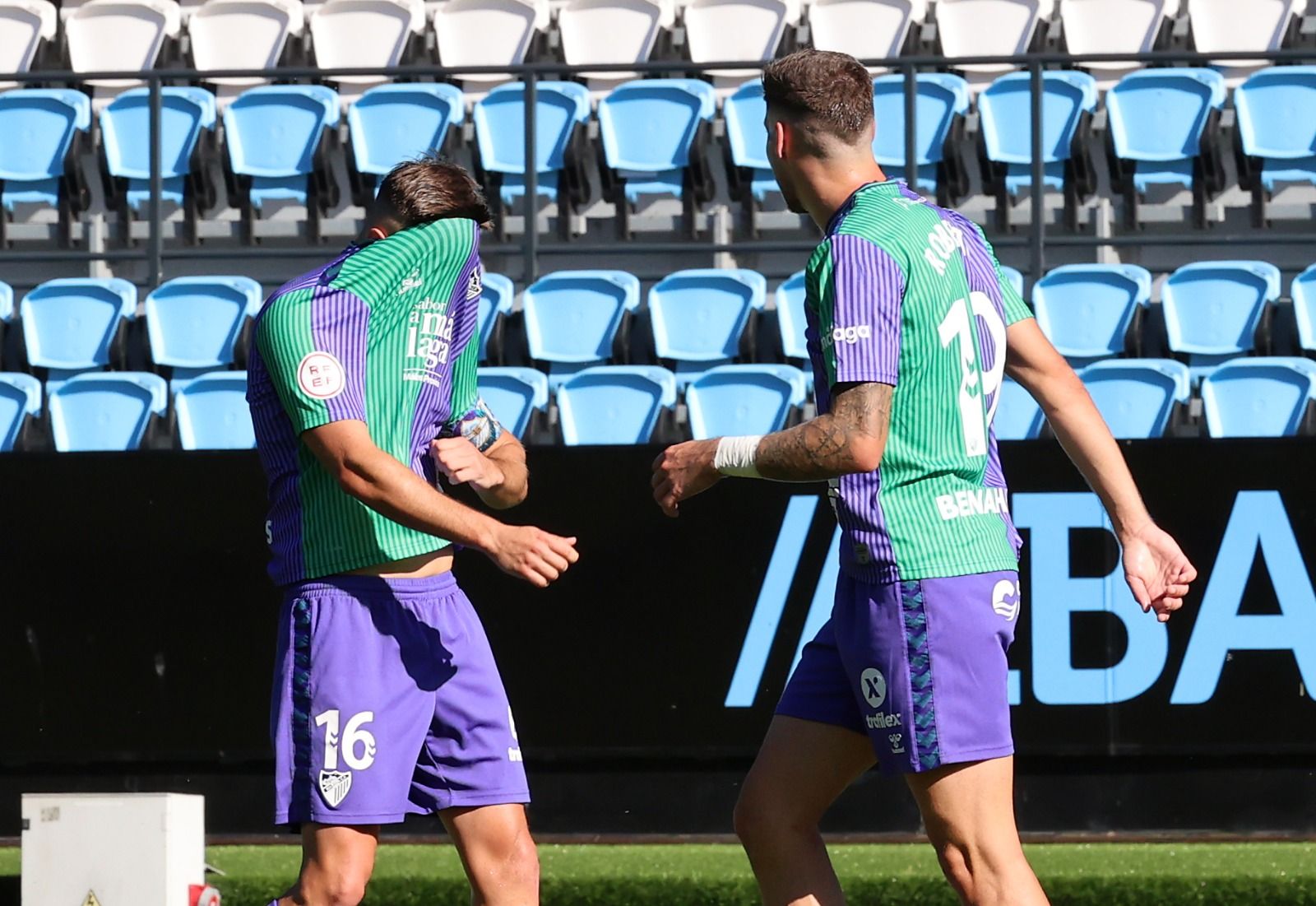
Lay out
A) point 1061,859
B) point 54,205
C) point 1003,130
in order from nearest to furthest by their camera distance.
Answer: point 1061,859, point 1003,130, point 54,205

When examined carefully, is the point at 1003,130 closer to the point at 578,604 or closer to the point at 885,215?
the point at 578,604

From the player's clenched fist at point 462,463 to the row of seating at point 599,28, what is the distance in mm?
7301

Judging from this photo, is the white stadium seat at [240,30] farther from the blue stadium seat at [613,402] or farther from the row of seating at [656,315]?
the blue stadium seat at [613,402]

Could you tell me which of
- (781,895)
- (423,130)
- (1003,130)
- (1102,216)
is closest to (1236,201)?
(1102,216)

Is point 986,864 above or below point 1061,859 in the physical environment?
above

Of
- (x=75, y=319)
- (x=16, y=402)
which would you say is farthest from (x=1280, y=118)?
(x=16, y=402)

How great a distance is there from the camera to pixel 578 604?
6.21 m

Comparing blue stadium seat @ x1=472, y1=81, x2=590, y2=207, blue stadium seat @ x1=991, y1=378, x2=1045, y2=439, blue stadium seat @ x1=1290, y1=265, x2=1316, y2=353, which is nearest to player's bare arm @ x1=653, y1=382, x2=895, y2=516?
blue stadium seat @ x1=991, y1=378, x2=1045, y2=439

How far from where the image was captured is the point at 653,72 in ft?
29.9

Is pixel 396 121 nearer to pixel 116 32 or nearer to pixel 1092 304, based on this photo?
pixel 116 32

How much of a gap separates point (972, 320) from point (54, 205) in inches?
338

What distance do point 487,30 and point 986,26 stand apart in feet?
9.93

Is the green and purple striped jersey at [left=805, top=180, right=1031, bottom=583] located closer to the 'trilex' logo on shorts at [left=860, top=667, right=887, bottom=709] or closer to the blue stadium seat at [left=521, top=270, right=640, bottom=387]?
the 'trilex' logo on shorts at [left=860, top=667, right=887, bottom=709]

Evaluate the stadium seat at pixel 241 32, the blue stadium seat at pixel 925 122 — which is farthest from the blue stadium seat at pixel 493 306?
the stadium seat at pixel 241 32
